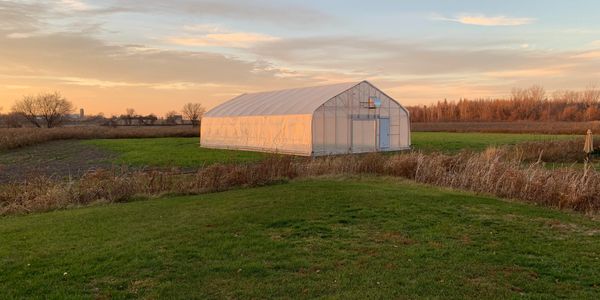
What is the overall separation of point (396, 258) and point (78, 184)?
1062 centimetres

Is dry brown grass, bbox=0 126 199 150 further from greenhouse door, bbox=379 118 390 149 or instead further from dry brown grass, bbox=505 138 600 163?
dry brown grass, bbox=505 138 600 163

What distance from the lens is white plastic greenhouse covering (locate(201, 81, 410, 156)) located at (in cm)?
2773

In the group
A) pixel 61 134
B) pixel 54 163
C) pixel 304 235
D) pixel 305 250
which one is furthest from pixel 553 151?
pixel 61 134

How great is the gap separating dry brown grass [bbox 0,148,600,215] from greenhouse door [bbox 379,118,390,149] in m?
14.0

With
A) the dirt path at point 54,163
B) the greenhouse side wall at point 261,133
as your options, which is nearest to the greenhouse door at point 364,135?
the greenhouse side wall at point 261,133

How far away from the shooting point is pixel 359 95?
98.2ft

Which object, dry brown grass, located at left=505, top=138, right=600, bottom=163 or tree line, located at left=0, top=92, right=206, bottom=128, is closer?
dry brown grass, located at left=505, top=138, right=600, bottom=163

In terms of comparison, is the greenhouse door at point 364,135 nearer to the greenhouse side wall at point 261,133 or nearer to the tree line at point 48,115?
the greenhouse side wall at point 261,133

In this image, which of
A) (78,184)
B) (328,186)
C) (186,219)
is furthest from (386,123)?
(186,219)

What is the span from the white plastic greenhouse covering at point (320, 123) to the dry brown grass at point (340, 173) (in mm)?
10719

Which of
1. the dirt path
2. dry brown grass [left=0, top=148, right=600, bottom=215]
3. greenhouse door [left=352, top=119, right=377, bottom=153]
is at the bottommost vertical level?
the dirt path

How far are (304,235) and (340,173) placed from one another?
8.69 metres

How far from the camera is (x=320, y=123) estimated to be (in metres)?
27.6

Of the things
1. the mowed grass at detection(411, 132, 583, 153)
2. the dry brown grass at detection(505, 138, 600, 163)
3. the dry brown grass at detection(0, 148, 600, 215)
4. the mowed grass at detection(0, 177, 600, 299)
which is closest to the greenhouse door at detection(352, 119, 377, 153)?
the mowed grass at detection(411, 132, 583, 153)
